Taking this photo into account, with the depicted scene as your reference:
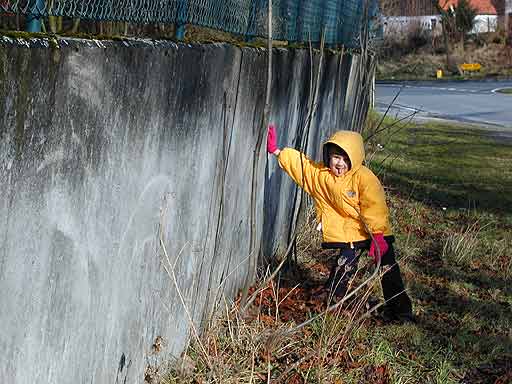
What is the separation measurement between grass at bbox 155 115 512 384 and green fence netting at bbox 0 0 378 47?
4.64 ft

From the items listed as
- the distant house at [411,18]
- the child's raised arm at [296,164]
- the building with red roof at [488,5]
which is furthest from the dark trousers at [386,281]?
the building with red roof at [488,5]

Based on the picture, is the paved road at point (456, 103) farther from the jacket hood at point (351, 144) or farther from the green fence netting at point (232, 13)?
the jacket hood at point (351, 144)

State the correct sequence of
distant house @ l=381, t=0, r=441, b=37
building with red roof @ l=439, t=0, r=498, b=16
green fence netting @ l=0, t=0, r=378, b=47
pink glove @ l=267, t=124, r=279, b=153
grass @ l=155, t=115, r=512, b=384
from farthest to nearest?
building with red roof @ l=439, t=0, r=498, b=16, distant house @ l=381, t=0, r=441, b=37, pink glove @ l=267, t=124, r=279, b=153, grass @ l=155, t=115, r=512, b=384, green fence netting @ l=0, t=0, r=378, b=47

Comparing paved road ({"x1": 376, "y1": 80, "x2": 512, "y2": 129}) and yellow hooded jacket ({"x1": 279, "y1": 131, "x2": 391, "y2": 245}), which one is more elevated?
yellow hooded jacket ({"x1": 279, "y1": 131, "x2": 391, "y2": 245})

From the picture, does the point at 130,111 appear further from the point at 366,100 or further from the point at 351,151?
the point at 366,100

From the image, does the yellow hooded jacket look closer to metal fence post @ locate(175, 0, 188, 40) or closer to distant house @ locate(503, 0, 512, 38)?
metal fence post @ locate(175, 0, 188, 40)

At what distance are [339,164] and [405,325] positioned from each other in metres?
0.97

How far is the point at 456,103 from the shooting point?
85.8 feet

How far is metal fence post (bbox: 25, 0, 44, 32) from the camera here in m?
2.92

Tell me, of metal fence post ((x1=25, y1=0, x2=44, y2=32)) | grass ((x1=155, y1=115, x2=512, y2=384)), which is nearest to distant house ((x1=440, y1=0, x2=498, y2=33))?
grass ((x1=155, y1=115, x2=512, y2=384))

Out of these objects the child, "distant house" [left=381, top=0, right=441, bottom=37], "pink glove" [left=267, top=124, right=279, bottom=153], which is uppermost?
"distant house" [left=381, top=0, right=441, bottom=37]

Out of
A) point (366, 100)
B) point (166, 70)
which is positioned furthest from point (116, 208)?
point (366, 100)

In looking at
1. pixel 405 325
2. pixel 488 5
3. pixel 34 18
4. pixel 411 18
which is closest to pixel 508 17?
pixel 488 5

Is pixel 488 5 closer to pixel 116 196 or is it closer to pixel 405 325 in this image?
pixel 405 325
